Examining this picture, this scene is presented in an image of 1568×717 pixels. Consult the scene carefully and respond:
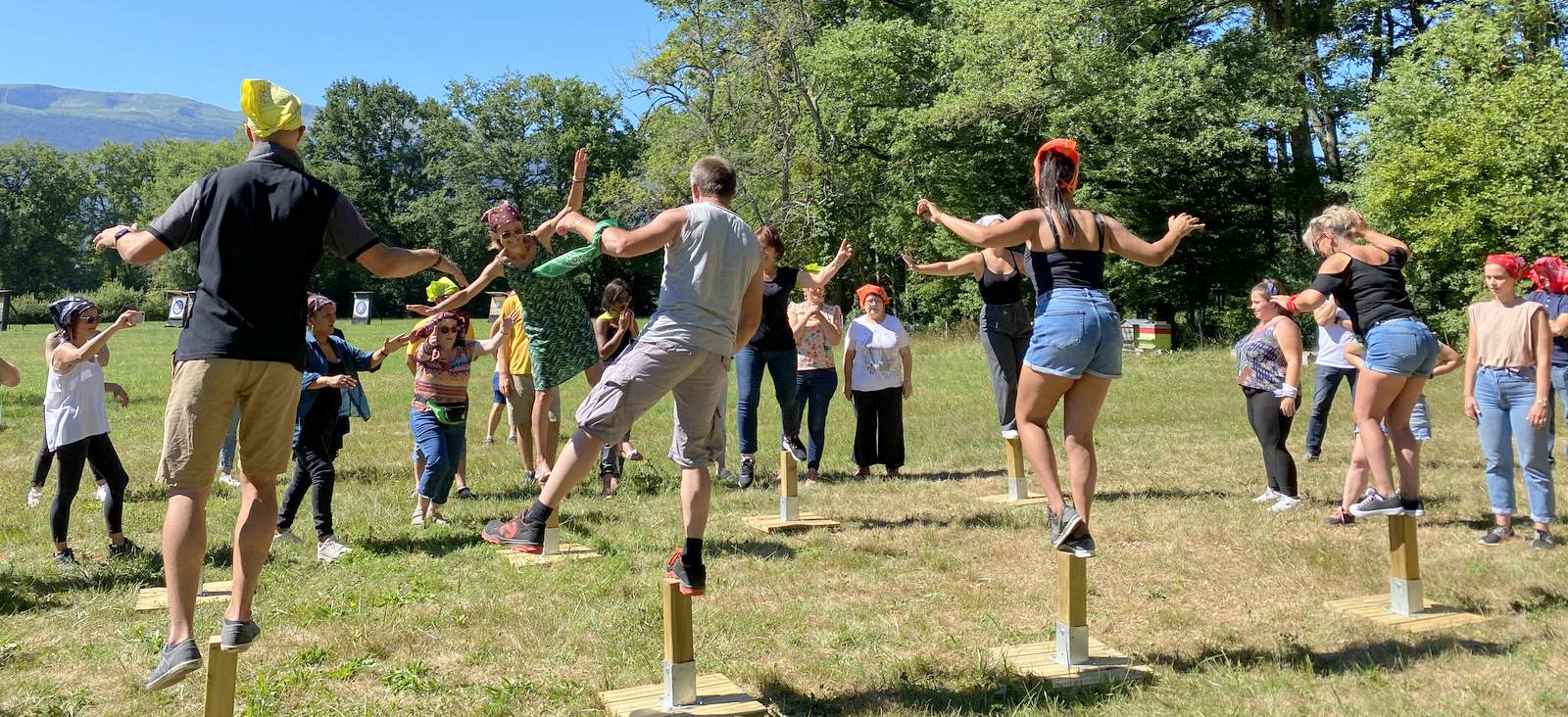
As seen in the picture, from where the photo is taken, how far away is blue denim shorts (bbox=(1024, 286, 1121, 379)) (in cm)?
459

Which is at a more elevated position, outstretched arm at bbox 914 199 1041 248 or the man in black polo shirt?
outstretched arm at bbox 914 199 1041 248

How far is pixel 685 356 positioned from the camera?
4.30 m

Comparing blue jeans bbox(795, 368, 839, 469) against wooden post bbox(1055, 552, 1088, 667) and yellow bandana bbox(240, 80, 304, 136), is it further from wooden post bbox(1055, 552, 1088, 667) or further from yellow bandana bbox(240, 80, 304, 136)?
yellow bandana bbox(240, 80, 304, 136)

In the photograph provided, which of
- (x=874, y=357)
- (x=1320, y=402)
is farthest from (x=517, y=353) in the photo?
(x=1320, y=402)

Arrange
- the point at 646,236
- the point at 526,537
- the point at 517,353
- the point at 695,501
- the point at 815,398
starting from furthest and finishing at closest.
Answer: the point at 815,398, the point at 517,353, the point at 526,537, the point at 695,501, the point at 646,236

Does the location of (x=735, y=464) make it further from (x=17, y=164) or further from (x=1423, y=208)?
(x=17, y=164)

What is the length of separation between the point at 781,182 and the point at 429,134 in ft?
135

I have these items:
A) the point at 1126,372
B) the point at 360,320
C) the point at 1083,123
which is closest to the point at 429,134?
the point at 360,320

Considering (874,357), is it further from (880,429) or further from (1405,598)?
(1405,598)

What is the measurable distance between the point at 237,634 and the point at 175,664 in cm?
20

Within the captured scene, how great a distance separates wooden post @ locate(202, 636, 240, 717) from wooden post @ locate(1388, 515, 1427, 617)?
5059 millimetres

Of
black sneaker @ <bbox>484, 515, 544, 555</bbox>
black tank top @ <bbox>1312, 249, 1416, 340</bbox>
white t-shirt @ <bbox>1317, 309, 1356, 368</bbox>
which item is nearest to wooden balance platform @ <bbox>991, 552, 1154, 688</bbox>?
black sneaker @ <bbox>484, 515, 544, 555</bbox>

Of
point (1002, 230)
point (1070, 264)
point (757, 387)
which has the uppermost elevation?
point (1002, 230)

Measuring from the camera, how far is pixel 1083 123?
26703mm
